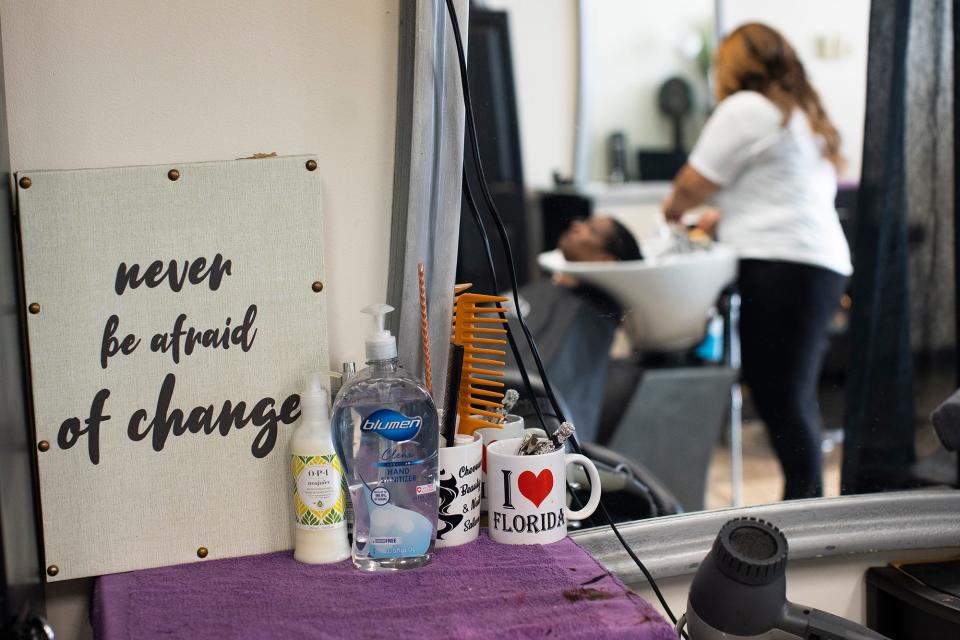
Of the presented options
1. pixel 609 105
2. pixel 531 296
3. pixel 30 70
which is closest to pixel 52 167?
pixel 30 70

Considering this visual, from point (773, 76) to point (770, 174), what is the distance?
0.28 metres

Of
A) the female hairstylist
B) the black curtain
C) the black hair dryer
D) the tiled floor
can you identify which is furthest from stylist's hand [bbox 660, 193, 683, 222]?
the black hair dryer

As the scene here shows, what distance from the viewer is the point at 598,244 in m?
2.08

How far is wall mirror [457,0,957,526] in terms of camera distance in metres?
1.44

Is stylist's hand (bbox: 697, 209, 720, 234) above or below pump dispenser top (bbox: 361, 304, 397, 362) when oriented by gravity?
above

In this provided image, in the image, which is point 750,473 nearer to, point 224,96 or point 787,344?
point 787,344

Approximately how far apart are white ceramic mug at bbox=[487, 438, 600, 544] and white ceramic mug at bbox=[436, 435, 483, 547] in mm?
20

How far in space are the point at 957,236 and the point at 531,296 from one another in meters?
0.90

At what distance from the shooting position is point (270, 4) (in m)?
0.90

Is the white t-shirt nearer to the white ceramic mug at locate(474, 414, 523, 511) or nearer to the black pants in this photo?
the black pants

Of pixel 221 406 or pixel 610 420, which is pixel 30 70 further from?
pixel 610 420

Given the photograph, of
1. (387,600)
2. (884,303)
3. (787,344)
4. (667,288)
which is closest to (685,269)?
(667,288)

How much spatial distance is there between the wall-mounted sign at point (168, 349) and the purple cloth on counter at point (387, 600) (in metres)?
0.05

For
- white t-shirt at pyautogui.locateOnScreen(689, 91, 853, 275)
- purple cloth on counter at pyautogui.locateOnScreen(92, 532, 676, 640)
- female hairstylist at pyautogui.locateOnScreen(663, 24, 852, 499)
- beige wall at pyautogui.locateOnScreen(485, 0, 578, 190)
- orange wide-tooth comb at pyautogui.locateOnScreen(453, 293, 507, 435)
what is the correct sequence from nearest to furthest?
purple cloth on counter at pyautogui.locateOnScreen(92, 532, 676, 640) < orange wide-tooth comb at pyautogui.locateOnScreen(453, 293, 507, 435) < female hairstylist at pyautogui.locateOnScreen(663, 24, 852, 499) < white t-shirt at pyautogui.locateOnScreen(689, 91, 853, 275) < beige wall at pyautogui.locateOnScreen(485, 0, 578, 190)
